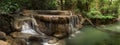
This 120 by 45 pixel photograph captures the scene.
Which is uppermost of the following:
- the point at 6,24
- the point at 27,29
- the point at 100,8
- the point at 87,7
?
the point at 6,24

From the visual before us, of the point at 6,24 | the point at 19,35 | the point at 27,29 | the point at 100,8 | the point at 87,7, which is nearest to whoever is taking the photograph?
the point at 19,35

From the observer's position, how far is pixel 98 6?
74.1ft

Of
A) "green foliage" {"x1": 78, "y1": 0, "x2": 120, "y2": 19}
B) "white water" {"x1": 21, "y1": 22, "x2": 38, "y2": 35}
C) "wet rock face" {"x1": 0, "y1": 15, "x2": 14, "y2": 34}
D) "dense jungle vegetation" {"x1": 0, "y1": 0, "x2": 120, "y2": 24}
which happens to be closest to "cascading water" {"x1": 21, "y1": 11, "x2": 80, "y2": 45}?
"white water" {"x1": 21, "y1": 22, "x2": 38, "y2": 35}

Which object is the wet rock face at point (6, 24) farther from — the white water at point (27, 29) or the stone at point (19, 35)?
the white water at point (27, 29)

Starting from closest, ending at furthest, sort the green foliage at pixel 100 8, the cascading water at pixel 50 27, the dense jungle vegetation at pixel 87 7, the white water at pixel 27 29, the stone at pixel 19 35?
the stone at pixel 19 35 → the white water at pixel 27 29 → the cascading water at pixel 50 27 → the dense jungle vegetation at pixel 87 7 → the green foliage at pixel 100 8

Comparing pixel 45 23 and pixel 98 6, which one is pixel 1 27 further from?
pixel 98 6

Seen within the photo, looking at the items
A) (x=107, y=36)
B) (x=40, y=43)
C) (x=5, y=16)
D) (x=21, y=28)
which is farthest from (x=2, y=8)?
(x=107, y=36)

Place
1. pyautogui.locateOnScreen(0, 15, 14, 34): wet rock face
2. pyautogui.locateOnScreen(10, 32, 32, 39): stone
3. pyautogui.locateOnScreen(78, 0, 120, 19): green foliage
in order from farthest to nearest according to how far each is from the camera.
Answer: pyautogui.locateOnScreen(78, 0, 120, 19): green foliage < pyautogui.locateOnScreen(0, 15, 14, 34): wet rock face < pyautogui.locateOnScreen(10, 32, 32, 39): stone

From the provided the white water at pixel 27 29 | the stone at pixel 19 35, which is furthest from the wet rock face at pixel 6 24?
the white water at pixel 27 29

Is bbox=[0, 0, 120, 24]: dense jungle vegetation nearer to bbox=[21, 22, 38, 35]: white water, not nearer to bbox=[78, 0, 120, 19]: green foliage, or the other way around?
bbox=[78, 0, 120, 19]: green foliage

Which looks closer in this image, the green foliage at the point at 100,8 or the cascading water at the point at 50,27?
the cascading water at the point at 50,27

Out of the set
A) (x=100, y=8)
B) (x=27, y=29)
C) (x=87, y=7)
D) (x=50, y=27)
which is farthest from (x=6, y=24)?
(x=100, y=8)

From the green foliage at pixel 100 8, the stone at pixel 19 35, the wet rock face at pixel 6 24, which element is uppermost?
the wet rock face at pixel 6 24

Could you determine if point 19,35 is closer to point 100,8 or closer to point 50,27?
point 50,27
